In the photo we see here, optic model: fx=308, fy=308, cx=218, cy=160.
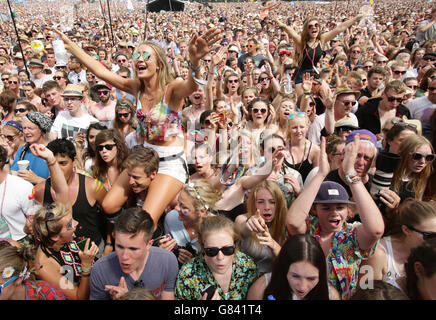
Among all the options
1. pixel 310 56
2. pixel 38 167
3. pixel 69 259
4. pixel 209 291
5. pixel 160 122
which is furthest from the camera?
pixel 310 56

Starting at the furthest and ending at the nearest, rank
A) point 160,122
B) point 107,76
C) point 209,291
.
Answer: point 107,76, point 160,122, point 209,291

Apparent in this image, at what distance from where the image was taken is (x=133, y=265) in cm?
206

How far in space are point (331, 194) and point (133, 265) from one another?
1474mm

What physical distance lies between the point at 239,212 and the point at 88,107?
366 cm

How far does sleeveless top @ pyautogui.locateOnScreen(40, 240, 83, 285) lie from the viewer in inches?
87.4


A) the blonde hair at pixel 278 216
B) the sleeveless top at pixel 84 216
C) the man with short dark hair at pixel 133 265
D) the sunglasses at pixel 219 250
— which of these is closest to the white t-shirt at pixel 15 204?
the sleeveless top at pixel 84 216

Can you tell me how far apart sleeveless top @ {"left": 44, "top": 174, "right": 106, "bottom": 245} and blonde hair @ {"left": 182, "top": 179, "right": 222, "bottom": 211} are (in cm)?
87

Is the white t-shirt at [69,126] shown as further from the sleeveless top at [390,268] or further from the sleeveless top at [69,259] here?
the sleeveless top at [390,268]

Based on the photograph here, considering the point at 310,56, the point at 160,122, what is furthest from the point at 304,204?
the point at 310,56

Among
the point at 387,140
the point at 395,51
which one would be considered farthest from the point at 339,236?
the point at 395,51

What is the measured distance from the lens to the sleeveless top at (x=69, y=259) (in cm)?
222

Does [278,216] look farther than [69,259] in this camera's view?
Yes

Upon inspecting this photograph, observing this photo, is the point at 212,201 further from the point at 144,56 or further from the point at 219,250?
the point at 144,56
